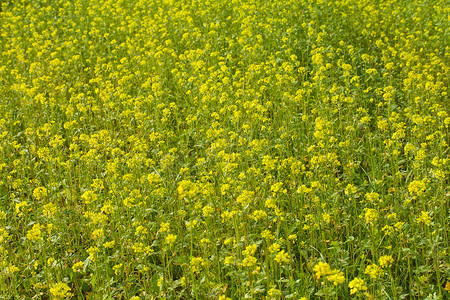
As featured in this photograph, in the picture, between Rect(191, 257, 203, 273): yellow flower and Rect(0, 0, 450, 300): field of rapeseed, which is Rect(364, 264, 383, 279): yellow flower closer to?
Rect(0, 0, 450, 300): field of rapeseed

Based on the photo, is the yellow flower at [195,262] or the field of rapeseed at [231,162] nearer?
the yellow flower at [195,262]

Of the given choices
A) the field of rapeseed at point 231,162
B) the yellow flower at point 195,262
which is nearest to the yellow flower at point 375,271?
the field of rapeseed at point 231,162

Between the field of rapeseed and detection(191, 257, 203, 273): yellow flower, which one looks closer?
detection(191, 257, 203, 273): yellow flower

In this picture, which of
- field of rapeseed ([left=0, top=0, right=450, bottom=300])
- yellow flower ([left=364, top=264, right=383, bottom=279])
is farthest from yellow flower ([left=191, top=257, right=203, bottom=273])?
yellow flower ([left=364, top=264, right=383, bottom=279])

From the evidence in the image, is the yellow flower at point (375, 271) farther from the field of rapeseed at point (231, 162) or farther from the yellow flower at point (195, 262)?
the yellow flower at point (195, 262)

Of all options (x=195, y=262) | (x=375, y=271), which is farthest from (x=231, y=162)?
(x=375, y=271)

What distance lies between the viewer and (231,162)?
4426mm

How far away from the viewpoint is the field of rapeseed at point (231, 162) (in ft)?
11.3

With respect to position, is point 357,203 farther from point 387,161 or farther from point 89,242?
point 89,242

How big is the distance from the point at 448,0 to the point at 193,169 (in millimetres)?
6224

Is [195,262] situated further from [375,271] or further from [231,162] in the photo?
[231,162]

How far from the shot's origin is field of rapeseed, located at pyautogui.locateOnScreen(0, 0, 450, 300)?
3.44 m

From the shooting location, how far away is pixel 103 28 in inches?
348

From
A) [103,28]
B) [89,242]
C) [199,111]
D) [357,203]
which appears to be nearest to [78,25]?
[103,28]
